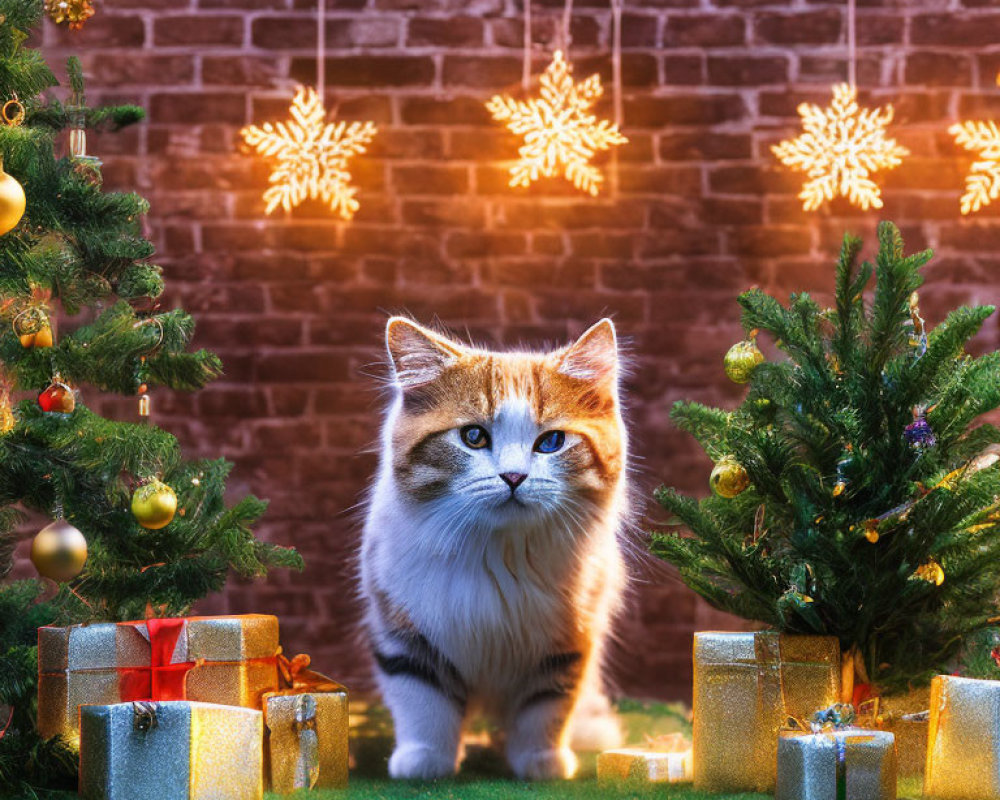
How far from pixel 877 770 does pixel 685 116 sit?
6.84 ft

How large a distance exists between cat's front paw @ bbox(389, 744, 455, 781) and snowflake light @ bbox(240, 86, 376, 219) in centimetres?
149

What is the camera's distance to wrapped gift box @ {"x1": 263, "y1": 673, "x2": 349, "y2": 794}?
164cm

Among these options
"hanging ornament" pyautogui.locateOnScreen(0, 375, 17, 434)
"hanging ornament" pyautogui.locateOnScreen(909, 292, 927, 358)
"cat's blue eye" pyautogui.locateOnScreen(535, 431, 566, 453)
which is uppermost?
A: "hanging ornament" pyautogui.locateOnScreen(909, 292, 927, 358)

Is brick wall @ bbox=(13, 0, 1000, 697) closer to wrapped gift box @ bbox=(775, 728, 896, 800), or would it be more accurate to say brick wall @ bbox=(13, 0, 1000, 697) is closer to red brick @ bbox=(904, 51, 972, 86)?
red brick @ bbox=(904, 51, 972, 86)

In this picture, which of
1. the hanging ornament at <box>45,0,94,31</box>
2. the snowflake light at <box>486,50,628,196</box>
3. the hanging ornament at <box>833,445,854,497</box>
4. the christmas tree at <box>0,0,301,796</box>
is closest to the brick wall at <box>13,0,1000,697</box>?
the snowflake light at <box>486,50,628,196</box>

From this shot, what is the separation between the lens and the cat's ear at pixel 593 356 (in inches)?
72.9

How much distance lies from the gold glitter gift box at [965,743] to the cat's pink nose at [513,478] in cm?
64

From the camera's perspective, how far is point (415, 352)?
184 cm

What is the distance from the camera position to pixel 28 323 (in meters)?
1.67

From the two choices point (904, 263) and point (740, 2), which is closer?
point (904, 263)

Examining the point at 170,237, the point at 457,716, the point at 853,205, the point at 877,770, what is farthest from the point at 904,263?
the point at 170,237

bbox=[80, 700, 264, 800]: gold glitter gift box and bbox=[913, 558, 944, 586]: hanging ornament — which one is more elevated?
bbox=[913, 558, 944, 586]: hanging ornament

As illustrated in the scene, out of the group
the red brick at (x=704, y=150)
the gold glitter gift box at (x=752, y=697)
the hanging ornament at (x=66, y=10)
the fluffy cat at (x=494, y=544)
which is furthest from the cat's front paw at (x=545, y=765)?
the red brick at (x=704, y=150)

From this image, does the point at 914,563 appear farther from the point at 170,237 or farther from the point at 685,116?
the point at 170,237
